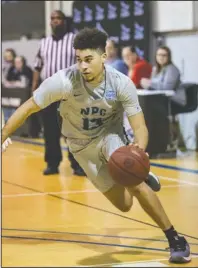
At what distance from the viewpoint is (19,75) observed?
17.3 m

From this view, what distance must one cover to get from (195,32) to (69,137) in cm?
800

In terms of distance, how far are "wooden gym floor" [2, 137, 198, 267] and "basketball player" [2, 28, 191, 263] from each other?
1.34ft

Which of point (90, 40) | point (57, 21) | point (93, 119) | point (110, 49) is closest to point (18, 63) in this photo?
point (110, 49)

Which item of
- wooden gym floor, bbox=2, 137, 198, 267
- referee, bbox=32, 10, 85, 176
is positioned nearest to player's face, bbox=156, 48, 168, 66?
wooden gym floor, bbox=2, 137, 198, 267

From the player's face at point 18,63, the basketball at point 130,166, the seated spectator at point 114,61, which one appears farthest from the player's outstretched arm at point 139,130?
the player's face at point 18,63

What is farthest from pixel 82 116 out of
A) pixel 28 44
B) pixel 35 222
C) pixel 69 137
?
pixel 28 44

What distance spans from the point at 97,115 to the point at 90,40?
0.61m

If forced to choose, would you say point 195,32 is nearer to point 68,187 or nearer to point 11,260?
point 68,187

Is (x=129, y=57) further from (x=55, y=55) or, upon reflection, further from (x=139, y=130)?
(x=139, y=130)

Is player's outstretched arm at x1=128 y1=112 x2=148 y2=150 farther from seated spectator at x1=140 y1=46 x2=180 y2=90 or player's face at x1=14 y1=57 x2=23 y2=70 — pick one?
player's face at x1=14 y1=57 x2=23 y2=70

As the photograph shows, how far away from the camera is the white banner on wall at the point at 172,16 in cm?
1414

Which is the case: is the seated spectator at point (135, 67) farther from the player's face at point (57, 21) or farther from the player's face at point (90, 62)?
the player's face at point (90, 62)

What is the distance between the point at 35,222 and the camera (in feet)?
24.4

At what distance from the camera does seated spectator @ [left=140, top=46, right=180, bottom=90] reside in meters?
12.7
